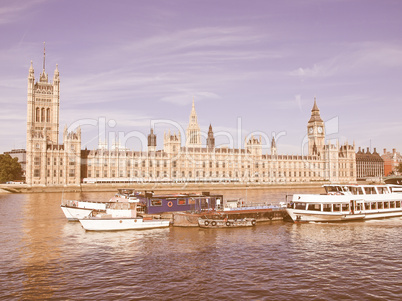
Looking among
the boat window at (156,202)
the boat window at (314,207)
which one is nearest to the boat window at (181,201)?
the boat window at (156,202)

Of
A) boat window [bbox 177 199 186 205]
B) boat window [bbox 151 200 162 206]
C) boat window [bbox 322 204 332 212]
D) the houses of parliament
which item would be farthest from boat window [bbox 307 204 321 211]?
the houses of parliament

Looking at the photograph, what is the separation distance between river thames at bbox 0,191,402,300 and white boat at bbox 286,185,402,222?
5.33 meters

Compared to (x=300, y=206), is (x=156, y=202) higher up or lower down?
higher up

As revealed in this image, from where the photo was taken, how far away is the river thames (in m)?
25.5

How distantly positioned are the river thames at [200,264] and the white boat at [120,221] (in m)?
1.21

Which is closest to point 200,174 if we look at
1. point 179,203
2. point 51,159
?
point 51,159

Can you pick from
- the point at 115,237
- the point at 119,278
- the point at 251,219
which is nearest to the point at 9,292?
the point at 119,278

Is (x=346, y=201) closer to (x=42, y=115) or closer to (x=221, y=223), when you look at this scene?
(x=221, y=223)

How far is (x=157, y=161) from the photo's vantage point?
6009 inches

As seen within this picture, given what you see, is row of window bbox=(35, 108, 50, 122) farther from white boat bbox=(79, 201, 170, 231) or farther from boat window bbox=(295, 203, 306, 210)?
boat window bbox=(295, 203, 306, 210)

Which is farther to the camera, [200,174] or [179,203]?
[200,174]

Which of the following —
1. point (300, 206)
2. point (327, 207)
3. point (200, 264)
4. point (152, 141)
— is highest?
point (152, 141)

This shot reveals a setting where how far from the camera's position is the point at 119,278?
28.2 meters

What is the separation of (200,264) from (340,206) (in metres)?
31.4
